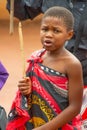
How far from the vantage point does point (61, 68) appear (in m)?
1.86

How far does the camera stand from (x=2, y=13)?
275 inches

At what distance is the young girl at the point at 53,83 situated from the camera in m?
1.85

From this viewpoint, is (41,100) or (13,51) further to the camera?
(13,51)

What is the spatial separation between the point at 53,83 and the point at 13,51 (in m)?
3.70

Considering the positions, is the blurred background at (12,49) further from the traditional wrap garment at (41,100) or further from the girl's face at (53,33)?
the girl's face at (53,33)

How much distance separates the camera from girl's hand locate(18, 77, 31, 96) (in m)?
1.86

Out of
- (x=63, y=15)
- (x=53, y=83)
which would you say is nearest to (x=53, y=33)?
(x=63, y=15)

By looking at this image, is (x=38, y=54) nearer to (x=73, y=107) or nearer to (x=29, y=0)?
(x=73, y=107)

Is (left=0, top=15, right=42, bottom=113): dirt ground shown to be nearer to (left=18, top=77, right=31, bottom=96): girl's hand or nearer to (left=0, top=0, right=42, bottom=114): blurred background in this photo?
(left=0, top=0, right=42, bottom=114): blurred background

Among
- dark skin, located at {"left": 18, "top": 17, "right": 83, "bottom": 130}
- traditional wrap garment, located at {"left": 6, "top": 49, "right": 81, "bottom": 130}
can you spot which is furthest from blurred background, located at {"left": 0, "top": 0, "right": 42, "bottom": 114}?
dark skin, located at {"left": 18, "top": 17, "right": 83, "bottom": 130}

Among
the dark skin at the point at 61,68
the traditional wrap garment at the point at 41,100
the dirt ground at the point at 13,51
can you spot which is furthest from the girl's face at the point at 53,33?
the dirt ground at the point at 13,51

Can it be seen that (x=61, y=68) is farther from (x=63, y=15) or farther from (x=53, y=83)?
(x=63, y=15)

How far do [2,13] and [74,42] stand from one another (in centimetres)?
472

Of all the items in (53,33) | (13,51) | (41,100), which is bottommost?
(13,51)
